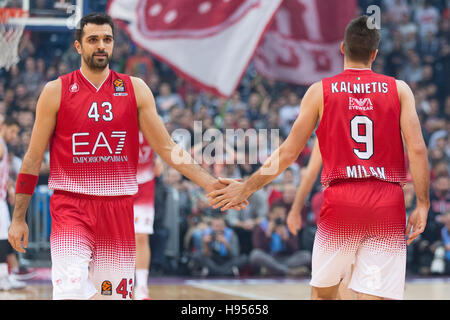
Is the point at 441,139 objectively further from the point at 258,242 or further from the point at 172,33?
the point at 172,33

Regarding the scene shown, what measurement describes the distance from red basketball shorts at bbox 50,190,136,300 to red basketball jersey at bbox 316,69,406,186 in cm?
152

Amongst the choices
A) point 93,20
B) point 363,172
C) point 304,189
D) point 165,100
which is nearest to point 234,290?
point 304,189

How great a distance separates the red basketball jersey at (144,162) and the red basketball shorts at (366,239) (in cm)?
405

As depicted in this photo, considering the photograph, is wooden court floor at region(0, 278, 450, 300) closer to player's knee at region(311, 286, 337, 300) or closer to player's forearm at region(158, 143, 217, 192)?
player's forearm at region(158, 143, 217, 192)

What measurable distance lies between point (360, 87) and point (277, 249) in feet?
21.3

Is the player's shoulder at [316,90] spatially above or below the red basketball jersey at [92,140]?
above

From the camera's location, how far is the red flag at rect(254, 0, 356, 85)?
14.2 m

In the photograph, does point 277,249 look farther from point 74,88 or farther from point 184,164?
point 74,88

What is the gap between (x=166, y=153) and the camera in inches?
208

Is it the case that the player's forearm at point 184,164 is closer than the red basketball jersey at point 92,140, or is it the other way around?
the red basketball jersey at point 92,140

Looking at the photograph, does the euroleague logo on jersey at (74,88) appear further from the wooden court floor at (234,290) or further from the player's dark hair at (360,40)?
the wooden court floor at (234,290)

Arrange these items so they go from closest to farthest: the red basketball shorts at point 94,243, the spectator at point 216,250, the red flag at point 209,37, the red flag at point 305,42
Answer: the red basketball shorts at point 94,243 → the spectator at point 216,250 → the red flag at point 209,37 → the red flag at point 305,42

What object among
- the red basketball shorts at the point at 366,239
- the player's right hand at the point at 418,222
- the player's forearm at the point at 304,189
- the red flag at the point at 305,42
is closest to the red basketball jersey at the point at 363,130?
the red basketball shorts at the point at 366,239

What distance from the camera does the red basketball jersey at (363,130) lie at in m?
4.91
